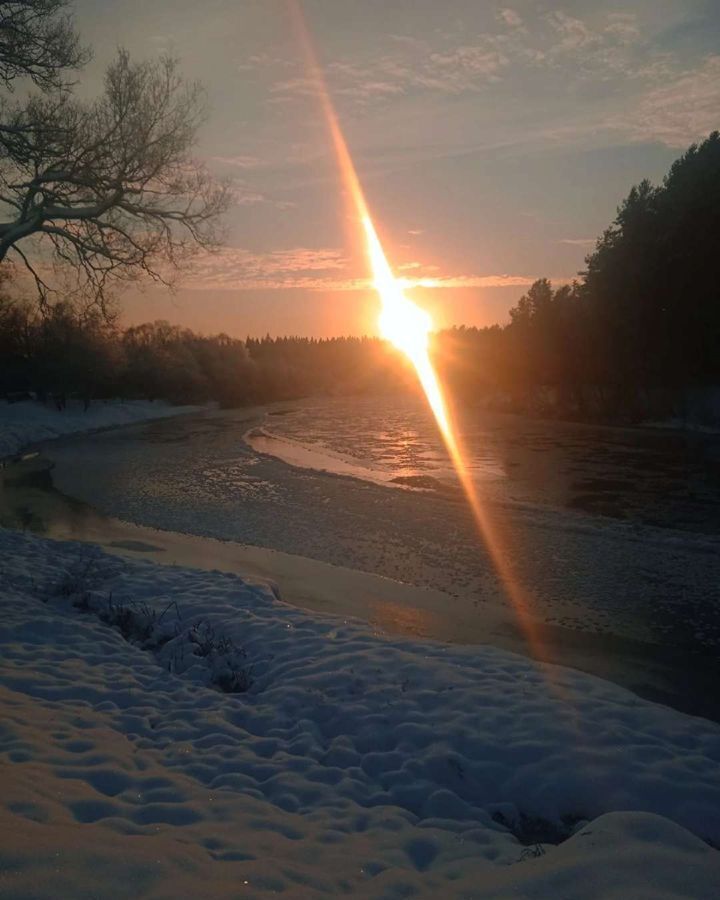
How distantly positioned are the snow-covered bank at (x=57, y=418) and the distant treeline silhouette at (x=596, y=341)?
6.88ft

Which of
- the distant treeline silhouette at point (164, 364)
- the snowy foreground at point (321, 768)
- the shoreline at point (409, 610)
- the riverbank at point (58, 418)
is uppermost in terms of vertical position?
the distant treeline silhouette at point (164, 364)

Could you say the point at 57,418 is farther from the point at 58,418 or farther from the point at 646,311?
the point at 646,311

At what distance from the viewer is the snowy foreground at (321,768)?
4.00 meters

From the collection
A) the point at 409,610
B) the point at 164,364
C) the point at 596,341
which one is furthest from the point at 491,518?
the point at 164,364

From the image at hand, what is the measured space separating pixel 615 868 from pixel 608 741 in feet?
7.68

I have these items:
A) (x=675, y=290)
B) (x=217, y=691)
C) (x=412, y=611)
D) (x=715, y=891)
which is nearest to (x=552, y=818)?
(x=715, y=891)

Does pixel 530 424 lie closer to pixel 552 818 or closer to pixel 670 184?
pixel 670 184

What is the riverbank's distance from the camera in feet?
134

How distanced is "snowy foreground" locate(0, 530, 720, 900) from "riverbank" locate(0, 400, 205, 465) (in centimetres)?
2916

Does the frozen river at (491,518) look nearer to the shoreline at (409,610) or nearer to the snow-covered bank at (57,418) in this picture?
the shoreline at (409,610)

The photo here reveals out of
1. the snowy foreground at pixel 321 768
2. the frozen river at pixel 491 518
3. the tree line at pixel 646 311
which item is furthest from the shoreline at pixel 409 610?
the tree line at pixel 646 311

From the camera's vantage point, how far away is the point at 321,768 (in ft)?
19.3

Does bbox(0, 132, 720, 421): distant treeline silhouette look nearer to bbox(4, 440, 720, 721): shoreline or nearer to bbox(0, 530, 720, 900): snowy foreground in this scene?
bbox(4, 440, 720, 721): shoreline

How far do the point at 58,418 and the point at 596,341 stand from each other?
41283mm
